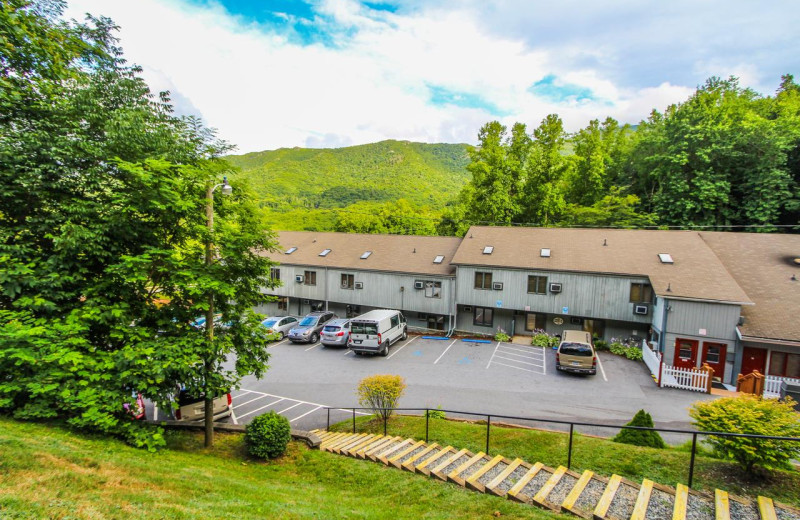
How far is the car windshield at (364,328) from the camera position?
20.1 meters

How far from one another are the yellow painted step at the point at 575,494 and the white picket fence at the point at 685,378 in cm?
1206

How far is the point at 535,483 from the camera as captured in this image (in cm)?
686

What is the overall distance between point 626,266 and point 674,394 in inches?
316

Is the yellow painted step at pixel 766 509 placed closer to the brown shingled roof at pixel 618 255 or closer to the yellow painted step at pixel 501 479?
the yellow painted step at pixel 501 479

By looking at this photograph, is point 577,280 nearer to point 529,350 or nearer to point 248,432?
point 529,350

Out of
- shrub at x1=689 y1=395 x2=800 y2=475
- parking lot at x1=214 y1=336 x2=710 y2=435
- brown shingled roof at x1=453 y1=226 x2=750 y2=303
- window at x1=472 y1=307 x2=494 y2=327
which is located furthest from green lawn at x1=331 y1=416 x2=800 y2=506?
window at x1=472 y1=307 x2=494 y2=327

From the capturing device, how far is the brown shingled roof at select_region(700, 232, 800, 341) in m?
16.0

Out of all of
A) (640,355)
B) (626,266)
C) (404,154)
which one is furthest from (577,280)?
(404,154)

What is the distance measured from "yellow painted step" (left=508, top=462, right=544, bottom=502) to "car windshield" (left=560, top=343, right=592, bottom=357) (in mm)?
10972

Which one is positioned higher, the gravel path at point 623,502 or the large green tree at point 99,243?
the large green tree at point 99,243

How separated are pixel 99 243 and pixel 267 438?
6014 millimetres

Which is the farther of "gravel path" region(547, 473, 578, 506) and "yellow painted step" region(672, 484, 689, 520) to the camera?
"gravel path" region(547, 473, 578, 506)

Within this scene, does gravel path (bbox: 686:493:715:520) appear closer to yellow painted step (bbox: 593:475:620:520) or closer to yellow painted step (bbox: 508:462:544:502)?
yellow painted step (bbox: 593:475:620:520)

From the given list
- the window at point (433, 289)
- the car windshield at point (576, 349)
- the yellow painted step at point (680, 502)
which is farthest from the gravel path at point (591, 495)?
the window at point (433, 289)
